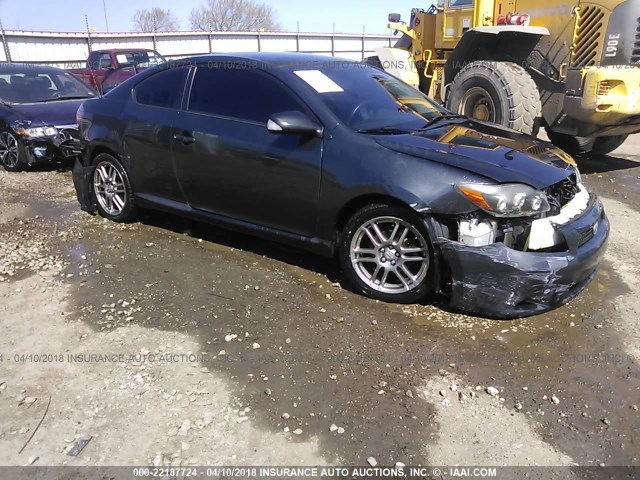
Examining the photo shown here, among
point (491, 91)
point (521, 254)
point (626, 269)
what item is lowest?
point (626, 269)

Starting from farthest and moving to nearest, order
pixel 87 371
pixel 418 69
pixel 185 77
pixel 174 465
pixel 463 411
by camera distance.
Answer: pixel 418 69 → pixel 185 77 → pixel 87 371 → pixel 463 411 → pixel 174 465

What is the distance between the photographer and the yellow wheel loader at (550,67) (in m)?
6.24

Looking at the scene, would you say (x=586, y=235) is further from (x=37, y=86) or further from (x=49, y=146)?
(x=37, y=86)

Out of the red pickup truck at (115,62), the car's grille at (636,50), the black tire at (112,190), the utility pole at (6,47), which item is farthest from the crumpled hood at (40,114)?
the utility pole at (6,47)

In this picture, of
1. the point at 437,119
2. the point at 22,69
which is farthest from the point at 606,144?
the point at 22,69

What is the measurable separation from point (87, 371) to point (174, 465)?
983 millimetres

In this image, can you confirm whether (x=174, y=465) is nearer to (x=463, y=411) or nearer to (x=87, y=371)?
(x=87, y=371)

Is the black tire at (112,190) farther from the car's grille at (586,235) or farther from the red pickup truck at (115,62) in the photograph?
the red pickup truck at (115,62)

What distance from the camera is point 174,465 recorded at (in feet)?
7.72

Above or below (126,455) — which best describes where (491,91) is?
above

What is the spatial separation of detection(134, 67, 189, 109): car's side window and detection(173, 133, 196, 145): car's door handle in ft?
0.90

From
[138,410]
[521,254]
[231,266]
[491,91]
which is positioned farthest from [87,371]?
[491,91]

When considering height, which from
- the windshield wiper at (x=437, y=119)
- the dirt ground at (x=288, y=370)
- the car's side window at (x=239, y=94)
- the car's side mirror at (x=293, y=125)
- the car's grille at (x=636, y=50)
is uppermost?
the car's grille at (x=636, y=50)

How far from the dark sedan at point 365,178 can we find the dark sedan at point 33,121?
3155 millimetres
